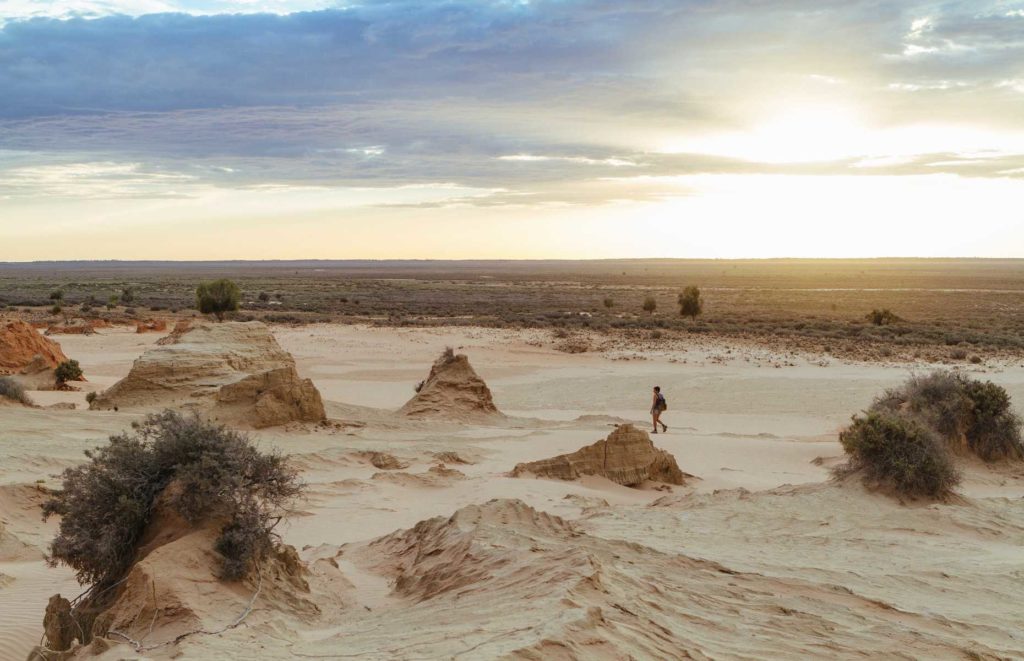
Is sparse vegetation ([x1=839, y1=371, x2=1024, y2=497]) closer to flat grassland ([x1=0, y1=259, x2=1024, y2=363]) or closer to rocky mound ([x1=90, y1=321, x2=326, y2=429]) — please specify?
rocky mound ([x1=90, y1=321, x2=326, y2=429])

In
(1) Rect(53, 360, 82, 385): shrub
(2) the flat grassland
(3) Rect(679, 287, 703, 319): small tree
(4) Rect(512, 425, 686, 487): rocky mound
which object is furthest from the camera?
(3) Rect(679, 287, 703, 319): small tree

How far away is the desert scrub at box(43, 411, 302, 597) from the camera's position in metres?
7.52

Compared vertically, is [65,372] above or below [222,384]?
below

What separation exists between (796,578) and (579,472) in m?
6.16

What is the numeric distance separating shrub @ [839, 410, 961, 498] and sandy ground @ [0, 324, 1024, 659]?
1.28 ft

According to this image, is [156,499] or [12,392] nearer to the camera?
[156,499]

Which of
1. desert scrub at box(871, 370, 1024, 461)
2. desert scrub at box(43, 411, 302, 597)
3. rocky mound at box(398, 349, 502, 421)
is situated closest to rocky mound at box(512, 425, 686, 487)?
desert scrub at box(871, 370, 1024, 461)

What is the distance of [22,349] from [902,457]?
80.6 ft

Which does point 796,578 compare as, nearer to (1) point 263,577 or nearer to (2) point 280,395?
(1) point 263,577

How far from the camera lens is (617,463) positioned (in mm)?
14906

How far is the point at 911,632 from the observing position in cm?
734

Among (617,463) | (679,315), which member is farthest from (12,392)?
(679,315)

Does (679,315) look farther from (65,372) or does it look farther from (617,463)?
(617,463)

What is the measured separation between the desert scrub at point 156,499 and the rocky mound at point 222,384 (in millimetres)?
→ 9728
